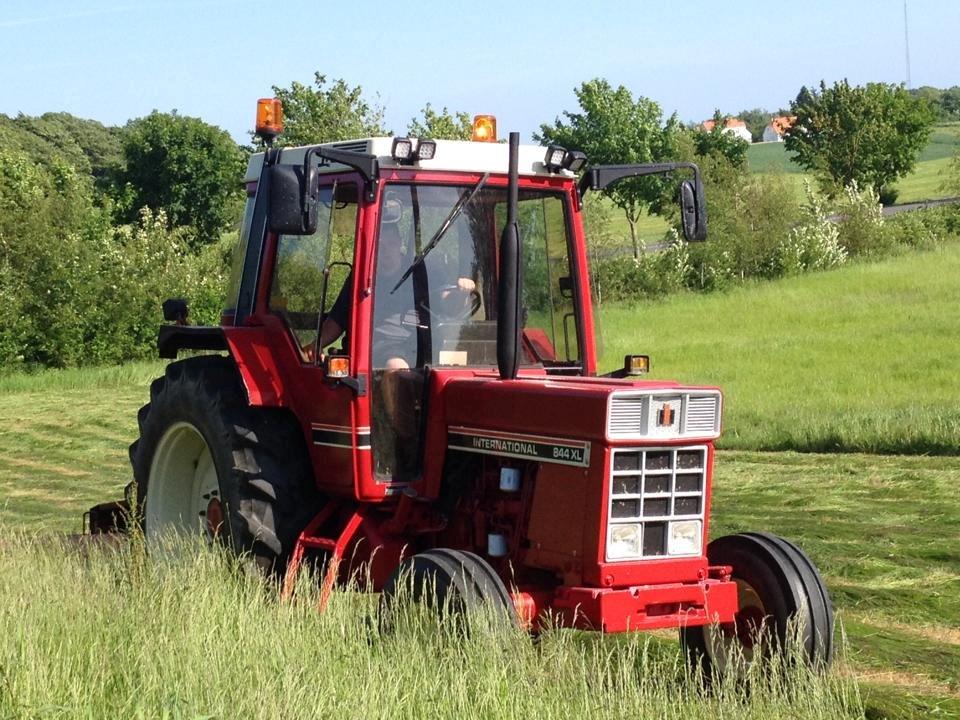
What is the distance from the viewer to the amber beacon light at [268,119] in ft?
25.8

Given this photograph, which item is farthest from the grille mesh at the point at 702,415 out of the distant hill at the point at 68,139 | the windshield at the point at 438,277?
the distant hill at the point at 68,139

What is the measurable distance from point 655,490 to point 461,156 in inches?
73.6

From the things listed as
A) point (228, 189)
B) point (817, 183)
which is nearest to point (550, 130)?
point (817, 183)

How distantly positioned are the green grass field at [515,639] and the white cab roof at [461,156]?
2.02 meters

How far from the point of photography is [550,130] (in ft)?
166

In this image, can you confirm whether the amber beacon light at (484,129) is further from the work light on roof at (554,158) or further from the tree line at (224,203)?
the tree line at (224,203)

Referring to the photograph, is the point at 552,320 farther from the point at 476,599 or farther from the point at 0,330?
the point at 0,330

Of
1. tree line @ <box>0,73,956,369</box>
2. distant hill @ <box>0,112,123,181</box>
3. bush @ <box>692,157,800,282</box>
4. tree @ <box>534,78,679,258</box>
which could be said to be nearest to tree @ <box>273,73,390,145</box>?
tree line @ <box>0,73,956,369</box>

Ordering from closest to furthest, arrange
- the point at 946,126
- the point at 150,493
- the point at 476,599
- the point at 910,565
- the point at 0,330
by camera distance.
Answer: the point at 476,599 < the point at 150,493 < the point at 910,565 < the point at 0,330 < the point at 946,126

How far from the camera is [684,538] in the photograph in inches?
251

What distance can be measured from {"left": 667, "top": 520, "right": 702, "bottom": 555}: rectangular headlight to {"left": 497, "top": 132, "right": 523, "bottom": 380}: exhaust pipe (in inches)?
38.7

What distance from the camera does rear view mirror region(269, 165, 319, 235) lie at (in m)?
6.21

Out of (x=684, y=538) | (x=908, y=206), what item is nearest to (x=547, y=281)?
(x=684, y=538)

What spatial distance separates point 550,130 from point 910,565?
42.8 meters
